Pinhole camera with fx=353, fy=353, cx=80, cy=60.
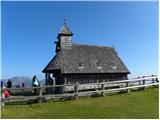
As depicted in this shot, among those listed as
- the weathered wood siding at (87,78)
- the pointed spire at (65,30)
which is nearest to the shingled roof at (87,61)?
the weathered wood siding at (87,78)

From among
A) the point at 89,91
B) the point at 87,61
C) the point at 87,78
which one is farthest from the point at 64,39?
the point at 89,91

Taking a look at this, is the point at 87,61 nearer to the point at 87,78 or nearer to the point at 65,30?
the point at 87,78

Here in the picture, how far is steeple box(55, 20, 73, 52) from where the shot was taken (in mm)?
35250

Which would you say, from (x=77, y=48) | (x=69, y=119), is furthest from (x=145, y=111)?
(x=77, y=48)

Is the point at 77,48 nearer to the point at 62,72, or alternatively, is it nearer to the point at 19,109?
the point at 62,72

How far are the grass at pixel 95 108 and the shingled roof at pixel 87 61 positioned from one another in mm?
9474

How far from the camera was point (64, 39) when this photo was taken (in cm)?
3547

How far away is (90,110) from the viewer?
753 inches

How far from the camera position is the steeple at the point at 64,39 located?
35.2 m

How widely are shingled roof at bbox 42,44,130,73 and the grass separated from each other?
31.1 feet

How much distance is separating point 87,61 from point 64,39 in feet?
10.5

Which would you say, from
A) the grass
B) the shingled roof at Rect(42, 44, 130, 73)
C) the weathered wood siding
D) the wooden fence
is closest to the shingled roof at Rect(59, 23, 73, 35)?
the shingled roof at Rect(42, 44, 130, 73)

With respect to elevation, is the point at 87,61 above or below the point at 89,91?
above

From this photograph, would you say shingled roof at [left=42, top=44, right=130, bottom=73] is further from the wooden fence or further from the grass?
the grass
